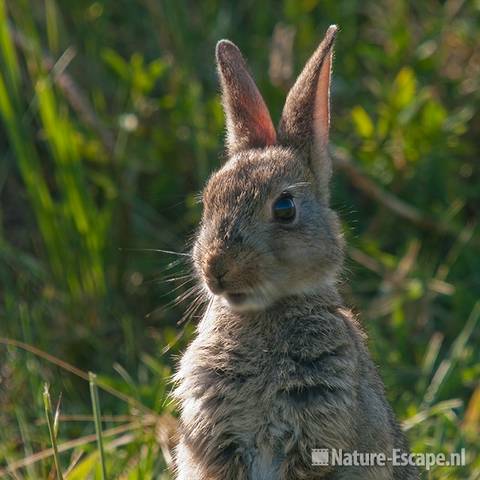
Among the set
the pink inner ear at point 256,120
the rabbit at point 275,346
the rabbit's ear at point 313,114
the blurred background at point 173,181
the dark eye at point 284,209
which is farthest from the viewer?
the blurred background at point 173,181

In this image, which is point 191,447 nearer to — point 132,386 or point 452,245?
point 132,386

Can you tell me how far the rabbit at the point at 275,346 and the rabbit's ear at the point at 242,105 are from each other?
22 cm

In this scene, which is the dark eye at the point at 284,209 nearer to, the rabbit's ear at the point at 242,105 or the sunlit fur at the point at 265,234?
the sunlit fur at the point at 265,234

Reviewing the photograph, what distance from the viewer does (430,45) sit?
609cm

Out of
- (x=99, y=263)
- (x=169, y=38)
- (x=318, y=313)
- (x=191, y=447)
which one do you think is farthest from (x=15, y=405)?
(x=169, y=38)

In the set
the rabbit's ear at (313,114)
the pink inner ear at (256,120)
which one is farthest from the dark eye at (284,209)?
the pink inner ear at (256,120)

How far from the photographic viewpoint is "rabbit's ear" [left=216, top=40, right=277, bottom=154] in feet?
13.7

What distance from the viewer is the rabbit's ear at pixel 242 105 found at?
4168 millimetres

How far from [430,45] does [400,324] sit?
5.26ft

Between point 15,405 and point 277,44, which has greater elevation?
point 277,44

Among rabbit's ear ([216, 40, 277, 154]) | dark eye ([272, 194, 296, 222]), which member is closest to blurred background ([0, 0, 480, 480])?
rabbit's ear ([216, 40, 277, 154])

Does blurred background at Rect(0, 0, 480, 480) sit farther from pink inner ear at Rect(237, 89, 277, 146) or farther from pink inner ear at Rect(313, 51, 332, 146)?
pink inner ear at Rect(313, 51, 332, 146)

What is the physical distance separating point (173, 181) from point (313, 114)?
224 centimetres

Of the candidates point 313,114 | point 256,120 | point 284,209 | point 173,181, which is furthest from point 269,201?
point 173,181
